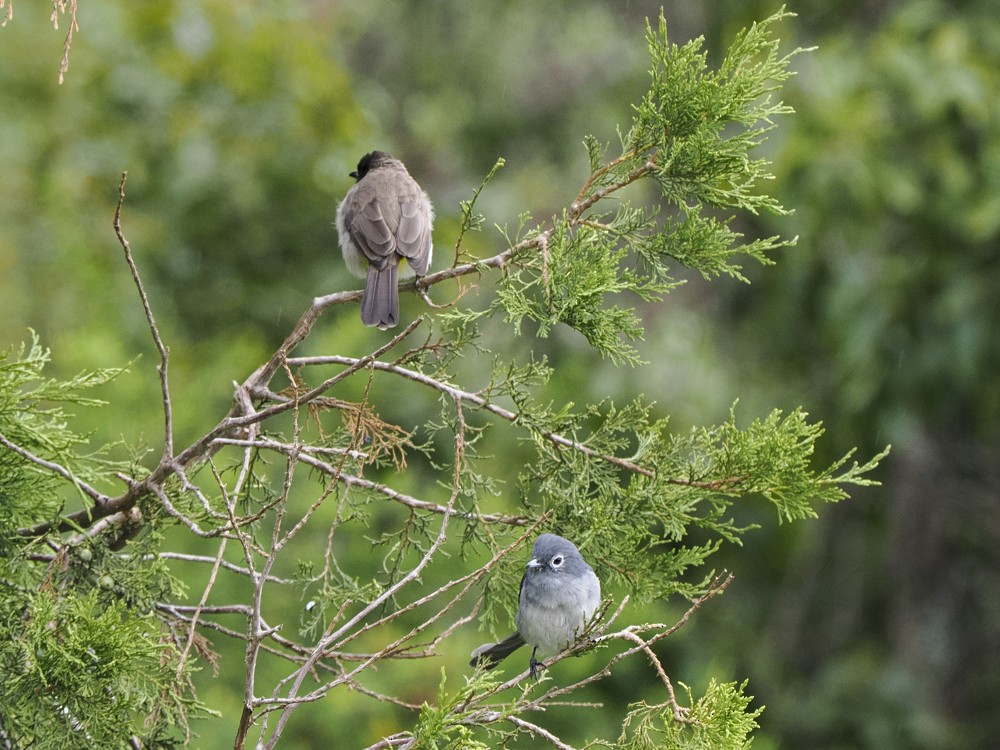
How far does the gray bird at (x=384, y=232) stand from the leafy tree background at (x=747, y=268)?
1628 millimetres

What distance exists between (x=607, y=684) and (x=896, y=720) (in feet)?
6.96

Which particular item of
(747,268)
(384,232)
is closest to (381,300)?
(384,232)

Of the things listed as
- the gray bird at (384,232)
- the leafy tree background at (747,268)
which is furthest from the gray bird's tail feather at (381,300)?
the leafy tree background at (747,268)

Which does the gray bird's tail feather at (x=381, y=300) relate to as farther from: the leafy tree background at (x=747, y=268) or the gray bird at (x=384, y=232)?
the leafy tree background at (x=747, y=268)

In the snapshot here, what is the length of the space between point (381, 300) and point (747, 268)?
5101mm

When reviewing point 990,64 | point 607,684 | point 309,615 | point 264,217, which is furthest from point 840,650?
point 309,615

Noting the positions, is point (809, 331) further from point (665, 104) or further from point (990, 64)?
point (665, 104)

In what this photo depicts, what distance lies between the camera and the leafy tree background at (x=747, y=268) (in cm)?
680

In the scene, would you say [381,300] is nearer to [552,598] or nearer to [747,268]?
[552,598]

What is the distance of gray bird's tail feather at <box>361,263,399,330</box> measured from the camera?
4.48m

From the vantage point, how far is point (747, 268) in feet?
29.8

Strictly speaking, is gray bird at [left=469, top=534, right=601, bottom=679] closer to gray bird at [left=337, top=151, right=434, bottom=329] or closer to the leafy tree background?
gray bird at [left=337, top=151, right=434, bottom=329]

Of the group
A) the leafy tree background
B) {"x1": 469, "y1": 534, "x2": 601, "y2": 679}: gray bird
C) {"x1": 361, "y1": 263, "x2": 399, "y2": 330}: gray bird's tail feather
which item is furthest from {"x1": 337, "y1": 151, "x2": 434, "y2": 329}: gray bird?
the leafy tree background

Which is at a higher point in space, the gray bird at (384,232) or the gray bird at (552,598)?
the gray bird at (384,232)
